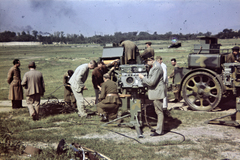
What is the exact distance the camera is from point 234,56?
10406mm

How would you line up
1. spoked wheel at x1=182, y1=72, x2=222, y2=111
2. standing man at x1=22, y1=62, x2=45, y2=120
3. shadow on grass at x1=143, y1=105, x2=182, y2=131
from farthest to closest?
spoked wheel at x1=182, y1=72, x2=222, y2=111, standing man at x1=22, y1=62, x2=45, y2=120, shadow on grass at x1=143, y1=105, x2=182, y2=131

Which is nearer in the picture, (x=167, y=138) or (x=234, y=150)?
(x=234, y=150)

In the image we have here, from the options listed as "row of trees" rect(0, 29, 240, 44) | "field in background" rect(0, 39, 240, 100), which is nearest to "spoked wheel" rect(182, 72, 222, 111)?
"field in background" rect(0, 39, 240, 100)

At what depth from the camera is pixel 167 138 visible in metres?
6.88

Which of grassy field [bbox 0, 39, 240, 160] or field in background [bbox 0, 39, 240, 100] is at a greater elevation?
field in background [bbox 0, 39, 240, 100]

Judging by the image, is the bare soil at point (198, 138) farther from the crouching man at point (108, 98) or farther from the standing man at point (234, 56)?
the standing man at point (234, 56)

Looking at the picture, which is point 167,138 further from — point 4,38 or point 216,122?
point 4,38

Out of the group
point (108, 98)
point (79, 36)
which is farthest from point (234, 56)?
point (79, 36)

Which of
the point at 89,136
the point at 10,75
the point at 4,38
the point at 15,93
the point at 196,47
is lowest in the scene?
the point at 89,136

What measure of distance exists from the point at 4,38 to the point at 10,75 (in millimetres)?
63737

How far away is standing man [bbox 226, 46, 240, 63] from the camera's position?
9.88 meters

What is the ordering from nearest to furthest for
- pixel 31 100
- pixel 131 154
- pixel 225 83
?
pixel 131 154 < pixel 31 100 < pixel 225 83

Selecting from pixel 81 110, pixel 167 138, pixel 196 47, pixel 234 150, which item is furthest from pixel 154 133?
pixel 196 47

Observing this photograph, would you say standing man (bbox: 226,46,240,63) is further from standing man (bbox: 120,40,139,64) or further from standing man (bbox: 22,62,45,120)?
standing man (bbox: 22,62,45,120)
